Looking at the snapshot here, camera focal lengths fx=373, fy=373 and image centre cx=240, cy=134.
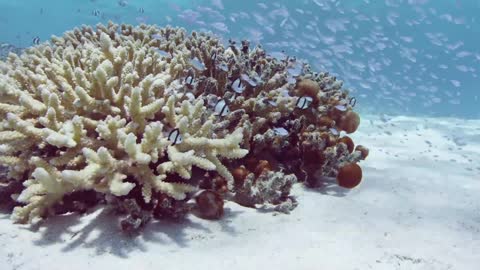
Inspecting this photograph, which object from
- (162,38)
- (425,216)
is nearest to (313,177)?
(425,216)

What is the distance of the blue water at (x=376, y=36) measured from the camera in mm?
37688

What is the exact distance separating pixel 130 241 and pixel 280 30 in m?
41.7

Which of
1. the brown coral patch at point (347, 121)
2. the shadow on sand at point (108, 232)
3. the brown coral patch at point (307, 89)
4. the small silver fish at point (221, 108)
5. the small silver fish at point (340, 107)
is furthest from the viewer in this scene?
the brown coral patch at point (347, 121)

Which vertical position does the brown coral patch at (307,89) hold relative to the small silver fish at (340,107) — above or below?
above

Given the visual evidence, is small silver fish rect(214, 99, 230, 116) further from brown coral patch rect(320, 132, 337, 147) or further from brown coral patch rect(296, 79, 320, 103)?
brown coral patch rect(296, 79, 320, 103)

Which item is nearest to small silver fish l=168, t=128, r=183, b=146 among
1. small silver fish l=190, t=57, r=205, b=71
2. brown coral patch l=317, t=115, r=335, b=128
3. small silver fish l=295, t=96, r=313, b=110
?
small silver fish l=190, t=57, r=205, b=71

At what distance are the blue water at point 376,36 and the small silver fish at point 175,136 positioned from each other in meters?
28.8

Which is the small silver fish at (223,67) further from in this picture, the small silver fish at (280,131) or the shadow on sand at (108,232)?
the shadow on sand at (108,232)

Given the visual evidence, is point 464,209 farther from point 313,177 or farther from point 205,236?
point 205,236

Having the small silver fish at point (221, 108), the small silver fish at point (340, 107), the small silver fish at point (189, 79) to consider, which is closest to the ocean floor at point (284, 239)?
the small silver fish at point (221, 108)

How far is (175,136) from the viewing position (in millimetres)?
3961

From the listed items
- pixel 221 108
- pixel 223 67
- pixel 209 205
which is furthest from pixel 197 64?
pixel 209 205

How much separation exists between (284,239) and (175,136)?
161cm

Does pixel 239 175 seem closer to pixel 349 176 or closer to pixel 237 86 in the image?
pixel 237 86
